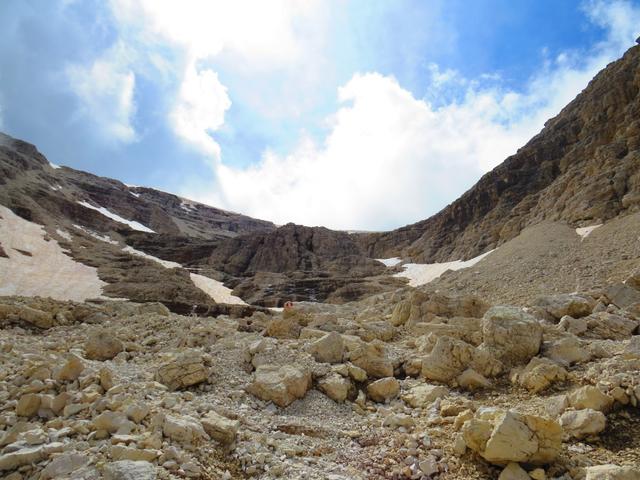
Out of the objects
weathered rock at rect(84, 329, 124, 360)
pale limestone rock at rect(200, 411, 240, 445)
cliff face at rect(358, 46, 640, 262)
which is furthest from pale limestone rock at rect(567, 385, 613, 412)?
cliff face at rect(358, 46, 640, 262)

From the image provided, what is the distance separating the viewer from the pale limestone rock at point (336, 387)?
26.8ft

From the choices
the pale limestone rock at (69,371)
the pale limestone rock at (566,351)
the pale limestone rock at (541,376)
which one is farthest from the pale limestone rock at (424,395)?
the pale limestone rock at (69,371)

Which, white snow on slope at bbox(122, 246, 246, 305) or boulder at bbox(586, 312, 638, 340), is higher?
white snow on slope at bbox(122, 246, 246, 305)

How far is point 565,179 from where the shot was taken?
181 feet

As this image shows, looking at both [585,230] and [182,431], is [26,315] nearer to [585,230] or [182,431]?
[182,431]

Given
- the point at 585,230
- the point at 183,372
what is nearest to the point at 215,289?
the point at 585,230

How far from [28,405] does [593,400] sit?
8.41 metres

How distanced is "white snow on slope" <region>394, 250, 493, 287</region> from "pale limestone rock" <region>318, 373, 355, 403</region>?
172 feet

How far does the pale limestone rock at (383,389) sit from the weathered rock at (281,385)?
4.39 ft

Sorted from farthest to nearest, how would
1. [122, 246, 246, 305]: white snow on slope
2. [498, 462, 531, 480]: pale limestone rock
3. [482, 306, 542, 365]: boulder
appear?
1. [122, 246, 246, 305]: white snow on slope
2. [482, 306, 542, 365]: boulder
3. [498, 462, 531, 480]: pale limestone rock

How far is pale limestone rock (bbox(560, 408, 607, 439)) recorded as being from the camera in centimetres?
570

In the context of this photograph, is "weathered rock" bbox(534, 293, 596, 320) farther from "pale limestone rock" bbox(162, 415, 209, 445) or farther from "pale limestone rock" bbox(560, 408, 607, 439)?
"pale limestone rock" bbox(162, 415, 209, 445)

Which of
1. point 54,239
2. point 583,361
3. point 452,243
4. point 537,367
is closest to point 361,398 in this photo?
point 537,367

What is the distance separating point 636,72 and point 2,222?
3817 inches
